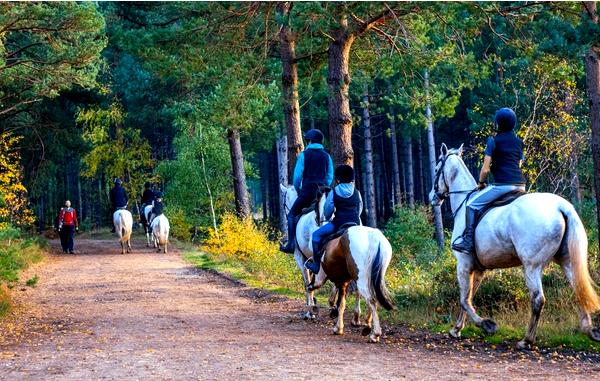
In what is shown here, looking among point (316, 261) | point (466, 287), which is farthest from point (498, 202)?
point (316, 261)

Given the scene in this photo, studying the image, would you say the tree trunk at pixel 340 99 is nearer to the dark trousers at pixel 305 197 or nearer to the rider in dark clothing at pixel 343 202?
the dark trousers at pixel 305 197

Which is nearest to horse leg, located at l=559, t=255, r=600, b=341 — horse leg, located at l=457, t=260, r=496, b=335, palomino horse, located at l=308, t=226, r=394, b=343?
horse leg, located at l=457, t=260, r=496, b=335

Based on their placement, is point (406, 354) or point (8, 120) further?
point (8, 120)

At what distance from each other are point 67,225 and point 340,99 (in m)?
17.5

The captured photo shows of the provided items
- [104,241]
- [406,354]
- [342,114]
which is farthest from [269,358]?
[104,241]

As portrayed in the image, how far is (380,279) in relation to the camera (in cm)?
971

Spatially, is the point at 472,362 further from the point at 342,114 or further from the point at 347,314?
the point at 342,114

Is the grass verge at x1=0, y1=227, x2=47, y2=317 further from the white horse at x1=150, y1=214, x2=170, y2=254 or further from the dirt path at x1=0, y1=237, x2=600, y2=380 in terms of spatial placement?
the white horse at x1=150, y1=214, x2=170, y2=254

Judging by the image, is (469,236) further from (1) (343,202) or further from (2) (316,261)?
(2) (316,261)

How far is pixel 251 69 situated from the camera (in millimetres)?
19812

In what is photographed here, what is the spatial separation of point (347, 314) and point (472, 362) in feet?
15.2

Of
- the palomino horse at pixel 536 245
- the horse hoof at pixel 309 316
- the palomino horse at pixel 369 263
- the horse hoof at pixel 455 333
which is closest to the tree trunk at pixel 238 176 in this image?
the horse hoof at pixel 309 316

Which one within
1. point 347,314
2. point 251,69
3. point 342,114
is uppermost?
point 251,69

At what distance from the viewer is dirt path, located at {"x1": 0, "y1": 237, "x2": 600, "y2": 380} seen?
7.69 m
